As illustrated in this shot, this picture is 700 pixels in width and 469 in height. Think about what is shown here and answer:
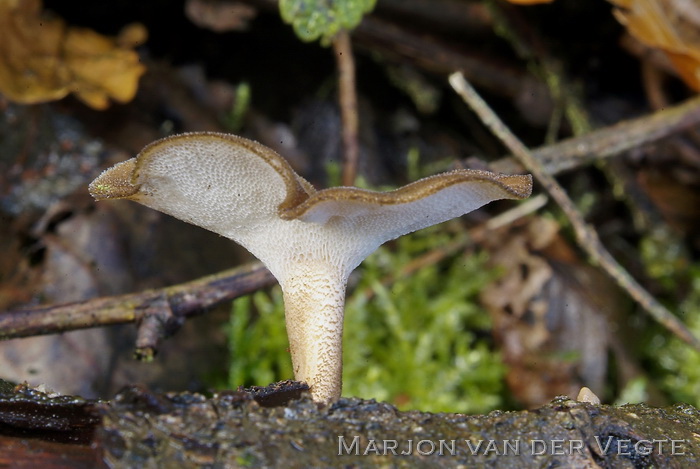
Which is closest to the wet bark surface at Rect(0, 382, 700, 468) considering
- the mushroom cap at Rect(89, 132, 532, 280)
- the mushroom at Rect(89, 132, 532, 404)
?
the mushroom at Rect(89, 132, 532, 404)

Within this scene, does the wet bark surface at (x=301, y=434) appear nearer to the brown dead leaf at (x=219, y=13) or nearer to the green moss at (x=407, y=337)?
the green moss at (x=407, y=337)

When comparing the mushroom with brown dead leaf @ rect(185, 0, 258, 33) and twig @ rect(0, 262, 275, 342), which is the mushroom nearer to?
twig @ rect(0, 262, 275, 342)

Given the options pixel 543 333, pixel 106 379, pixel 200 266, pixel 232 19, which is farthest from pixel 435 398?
pixel 232 19

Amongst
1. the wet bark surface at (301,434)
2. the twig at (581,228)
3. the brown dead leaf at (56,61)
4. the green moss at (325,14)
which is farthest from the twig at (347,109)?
the wet bark surface at (301,434)

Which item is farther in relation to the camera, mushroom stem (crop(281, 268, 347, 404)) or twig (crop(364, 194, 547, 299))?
twig (crop(364, 194, 547, 299))

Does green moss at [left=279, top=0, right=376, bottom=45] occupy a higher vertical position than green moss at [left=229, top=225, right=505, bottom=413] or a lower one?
higher

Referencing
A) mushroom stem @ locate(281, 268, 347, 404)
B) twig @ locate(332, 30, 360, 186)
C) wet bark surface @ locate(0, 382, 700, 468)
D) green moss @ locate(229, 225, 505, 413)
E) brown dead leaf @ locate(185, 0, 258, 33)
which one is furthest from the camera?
brown dead leaf @ locate(185, 0, 258, 33)

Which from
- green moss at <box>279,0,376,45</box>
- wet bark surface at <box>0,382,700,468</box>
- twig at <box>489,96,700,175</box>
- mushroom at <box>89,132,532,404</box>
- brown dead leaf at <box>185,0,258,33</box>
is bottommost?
wet bark surface at <box>0,382,700,468</box>

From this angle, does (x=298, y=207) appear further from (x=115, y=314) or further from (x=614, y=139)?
(x=614, y=139)
